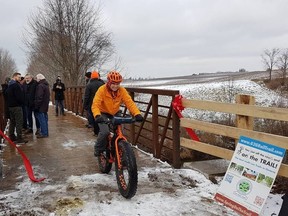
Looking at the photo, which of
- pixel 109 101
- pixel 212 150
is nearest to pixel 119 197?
pixel 109 101

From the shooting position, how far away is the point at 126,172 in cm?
495

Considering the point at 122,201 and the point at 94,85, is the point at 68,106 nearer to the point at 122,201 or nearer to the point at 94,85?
the point at 94,85

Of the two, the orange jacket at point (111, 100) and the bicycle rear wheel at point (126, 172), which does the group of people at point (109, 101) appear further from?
the bicycle rear wheel at point (126, 172)

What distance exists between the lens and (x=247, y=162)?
15.4ft

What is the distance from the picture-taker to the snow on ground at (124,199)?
4.50m

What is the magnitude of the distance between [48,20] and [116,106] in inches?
852

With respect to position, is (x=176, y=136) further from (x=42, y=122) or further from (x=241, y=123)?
(x=42, y=122)

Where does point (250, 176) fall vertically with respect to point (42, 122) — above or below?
below

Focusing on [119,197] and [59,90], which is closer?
[119,197]

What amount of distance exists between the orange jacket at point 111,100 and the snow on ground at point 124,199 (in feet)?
3.62

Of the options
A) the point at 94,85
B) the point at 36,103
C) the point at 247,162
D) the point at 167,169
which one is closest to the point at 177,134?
the point at 167,169

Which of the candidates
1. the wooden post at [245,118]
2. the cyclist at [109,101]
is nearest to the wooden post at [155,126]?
the cyclist at [109,101]

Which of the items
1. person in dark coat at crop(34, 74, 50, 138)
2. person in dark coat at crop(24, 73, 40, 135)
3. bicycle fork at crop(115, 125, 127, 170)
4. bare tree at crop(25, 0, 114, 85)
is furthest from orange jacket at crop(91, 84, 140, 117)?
bare tree at crop(25, 0, 114, 85)

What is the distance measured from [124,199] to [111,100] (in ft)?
5.28
